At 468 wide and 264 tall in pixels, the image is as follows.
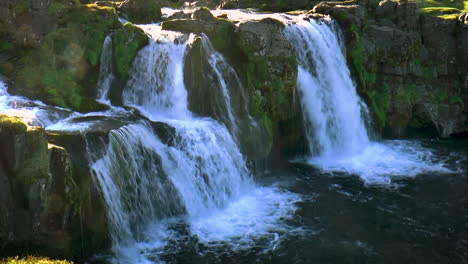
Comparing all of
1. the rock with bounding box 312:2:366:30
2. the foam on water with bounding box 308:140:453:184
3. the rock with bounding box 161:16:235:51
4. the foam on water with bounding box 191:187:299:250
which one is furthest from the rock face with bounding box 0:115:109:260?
the rock with bounding box 312:2:366:30

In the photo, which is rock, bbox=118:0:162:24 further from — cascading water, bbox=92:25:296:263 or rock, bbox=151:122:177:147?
rock, bbox=151:122:177:147

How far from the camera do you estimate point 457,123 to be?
28828mm

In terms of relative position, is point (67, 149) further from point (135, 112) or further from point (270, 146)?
point (270, 146)

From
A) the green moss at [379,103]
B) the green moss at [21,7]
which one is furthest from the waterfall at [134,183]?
the green moss at [379,103]

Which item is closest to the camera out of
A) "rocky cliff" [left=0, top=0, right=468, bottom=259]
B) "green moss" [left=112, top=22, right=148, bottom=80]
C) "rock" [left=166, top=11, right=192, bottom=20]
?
"rocky cliff" [left=0, top=0, right=468, bottom=259]

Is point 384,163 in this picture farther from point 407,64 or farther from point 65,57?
point 65,57

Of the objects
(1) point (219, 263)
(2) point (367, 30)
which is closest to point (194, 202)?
(1) point (219, 263)

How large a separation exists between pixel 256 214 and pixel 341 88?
11.5 m

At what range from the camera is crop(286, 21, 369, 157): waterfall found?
24453mm

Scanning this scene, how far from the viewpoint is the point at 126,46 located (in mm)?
20953

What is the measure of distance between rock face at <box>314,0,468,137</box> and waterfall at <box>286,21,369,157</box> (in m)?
1.40

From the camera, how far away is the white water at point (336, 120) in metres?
23.5

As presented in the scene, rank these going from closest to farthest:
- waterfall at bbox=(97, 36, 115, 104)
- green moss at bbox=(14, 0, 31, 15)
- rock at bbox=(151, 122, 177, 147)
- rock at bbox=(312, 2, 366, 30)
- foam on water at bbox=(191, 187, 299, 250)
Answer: foam on water at bbox=(191, 187, 299, 250)
rock at bbox=(151, 122, 177, 147)
green moss at bbox=(14, 0, 31, 15)
waterfall at bbox=(97, 36, 115, 104)
rock at bbox=(312, 2, 366, 30)

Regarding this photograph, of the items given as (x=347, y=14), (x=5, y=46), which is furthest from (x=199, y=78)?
(x=347, y=14)
